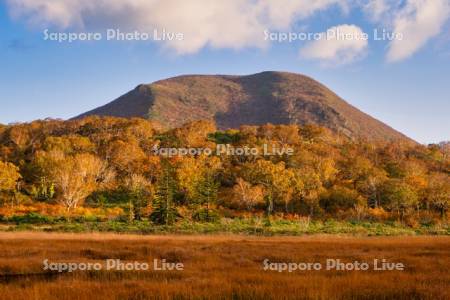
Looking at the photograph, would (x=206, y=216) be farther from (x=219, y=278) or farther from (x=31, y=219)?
(x=219, y=278)

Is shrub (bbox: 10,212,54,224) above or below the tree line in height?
below

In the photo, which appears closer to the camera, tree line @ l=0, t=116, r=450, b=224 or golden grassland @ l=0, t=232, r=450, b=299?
golden grassland @ l=0, t=232, r=450, b=299

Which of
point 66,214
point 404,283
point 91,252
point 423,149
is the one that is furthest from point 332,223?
point 423,149

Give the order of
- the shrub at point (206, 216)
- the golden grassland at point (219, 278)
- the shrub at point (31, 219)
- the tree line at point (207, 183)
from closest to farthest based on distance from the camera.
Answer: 1. the golden grassland at point (219, 278)
2. the shrub at point (31, 219)
3. the shrub at point (206, 216)
4. the tree line at point (207, 183)

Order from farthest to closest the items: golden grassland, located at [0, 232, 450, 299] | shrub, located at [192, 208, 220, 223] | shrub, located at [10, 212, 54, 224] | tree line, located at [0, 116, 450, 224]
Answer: tree line, located at [0, 116, 450, 224]
shrub, located at [192, 208, 220, 223]
shrub, located at [10, 212, 54, 224]
golden grassland, located at [0, 232, 450, 299]

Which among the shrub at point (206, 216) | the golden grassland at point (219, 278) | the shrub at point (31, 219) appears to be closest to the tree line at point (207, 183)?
the shrub at point (206, 216)

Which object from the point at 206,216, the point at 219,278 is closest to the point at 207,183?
the point at 206,216

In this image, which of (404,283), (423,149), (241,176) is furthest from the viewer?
(423,149)

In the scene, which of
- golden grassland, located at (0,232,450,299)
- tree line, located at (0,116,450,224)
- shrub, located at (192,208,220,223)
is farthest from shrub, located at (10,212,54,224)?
golden grassland, located at (0,232,450,299)

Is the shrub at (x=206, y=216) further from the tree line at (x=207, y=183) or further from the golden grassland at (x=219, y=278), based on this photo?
the golden grassland at (x=219, y=278)

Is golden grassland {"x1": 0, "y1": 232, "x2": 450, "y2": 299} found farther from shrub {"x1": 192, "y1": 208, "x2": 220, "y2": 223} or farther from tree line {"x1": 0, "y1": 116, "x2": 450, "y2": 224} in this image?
shrub {"x1": 192, "y1": 208, "x2": 220, "y2": 223}

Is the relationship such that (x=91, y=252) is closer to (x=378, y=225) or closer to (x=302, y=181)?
(x=378, y=225)
